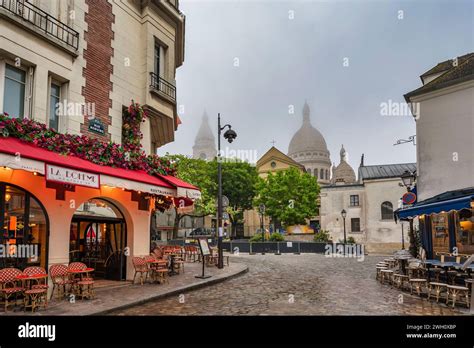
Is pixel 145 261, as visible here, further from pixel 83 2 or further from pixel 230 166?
pixel 230 166

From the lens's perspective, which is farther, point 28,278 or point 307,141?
point 307,141

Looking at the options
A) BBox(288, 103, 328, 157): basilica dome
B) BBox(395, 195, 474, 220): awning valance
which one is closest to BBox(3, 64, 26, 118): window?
BBox(395, 195, 474, 220): awning valance

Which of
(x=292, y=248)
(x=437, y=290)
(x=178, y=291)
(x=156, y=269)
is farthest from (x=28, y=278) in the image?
(x=292, y=248)

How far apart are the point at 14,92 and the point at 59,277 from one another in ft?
16.7

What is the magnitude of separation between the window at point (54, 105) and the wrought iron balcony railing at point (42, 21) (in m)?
1.38

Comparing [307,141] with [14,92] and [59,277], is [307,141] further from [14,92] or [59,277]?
[59,277]

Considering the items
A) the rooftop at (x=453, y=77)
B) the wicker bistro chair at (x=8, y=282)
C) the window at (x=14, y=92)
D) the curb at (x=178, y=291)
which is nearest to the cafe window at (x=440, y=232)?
the rooftop at (x=453, y=77)

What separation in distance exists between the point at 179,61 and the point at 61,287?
1252cm

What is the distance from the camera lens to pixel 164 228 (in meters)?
54.6

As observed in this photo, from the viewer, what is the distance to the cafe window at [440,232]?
48.2ft

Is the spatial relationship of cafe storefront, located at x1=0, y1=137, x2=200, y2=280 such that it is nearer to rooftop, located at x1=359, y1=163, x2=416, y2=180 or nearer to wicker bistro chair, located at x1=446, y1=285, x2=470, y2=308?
wicker bistro chair, located at x1=446, y1=285, x2=470, y2=308

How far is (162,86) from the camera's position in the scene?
1391 cm

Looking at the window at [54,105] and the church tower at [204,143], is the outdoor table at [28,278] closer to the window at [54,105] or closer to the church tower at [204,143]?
the window at [54,105]
